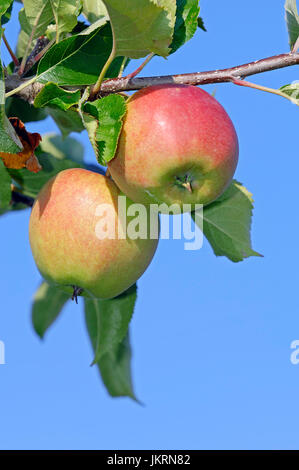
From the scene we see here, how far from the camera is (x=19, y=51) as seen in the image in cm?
235

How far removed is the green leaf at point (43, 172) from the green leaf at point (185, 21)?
78 cm

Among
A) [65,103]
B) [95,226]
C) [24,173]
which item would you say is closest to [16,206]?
[24,173]

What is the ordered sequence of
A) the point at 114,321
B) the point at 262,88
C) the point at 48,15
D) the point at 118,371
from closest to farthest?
the point at 262,88 < the point at 48,15 < the point at 114,321 < the point at 118,371

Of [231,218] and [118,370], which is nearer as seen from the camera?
[231,218]

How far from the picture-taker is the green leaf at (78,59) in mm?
1653

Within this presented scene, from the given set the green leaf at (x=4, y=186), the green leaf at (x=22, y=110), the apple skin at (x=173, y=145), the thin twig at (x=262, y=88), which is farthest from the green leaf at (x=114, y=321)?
→ the thin twig at (x=262, y=88)

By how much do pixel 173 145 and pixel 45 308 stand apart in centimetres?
148

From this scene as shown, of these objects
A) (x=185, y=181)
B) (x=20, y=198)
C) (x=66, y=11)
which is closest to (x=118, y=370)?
(x=20, y=198)

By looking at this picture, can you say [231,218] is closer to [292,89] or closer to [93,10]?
[292,89]

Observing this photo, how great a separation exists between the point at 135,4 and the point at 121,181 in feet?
1.42

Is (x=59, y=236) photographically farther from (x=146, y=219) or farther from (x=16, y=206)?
(x=16, y=206)

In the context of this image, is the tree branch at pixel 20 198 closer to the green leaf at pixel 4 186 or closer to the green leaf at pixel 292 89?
the green leaf at pixel 4 186

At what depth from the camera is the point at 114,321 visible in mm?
2211

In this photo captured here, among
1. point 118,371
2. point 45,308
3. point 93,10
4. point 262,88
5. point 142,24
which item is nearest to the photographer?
point 142,24
